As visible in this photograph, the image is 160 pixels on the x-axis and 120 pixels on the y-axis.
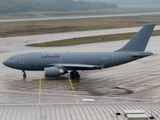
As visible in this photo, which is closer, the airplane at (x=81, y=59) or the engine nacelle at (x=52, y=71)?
the engine nacelle at (x=52, y=71)

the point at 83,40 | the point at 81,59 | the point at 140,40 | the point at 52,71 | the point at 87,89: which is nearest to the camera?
the point at 87,89

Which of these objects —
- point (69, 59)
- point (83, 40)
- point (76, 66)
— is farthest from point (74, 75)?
point (83, 40)

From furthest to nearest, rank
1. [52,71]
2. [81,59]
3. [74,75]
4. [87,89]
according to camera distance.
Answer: [81,59]
[74,75]
[52,71]
[87,89]

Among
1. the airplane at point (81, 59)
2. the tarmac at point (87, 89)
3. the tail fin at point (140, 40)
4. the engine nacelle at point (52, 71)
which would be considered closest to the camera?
the tarmac at point (87, 89)

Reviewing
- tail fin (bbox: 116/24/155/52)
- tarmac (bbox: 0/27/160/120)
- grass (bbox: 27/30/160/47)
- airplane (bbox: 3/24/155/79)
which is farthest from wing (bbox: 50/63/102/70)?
grass (bbox: 27/30/160/47)

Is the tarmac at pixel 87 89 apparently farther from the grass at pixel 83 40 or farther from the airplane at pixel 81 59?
the grass at pixel 83 40

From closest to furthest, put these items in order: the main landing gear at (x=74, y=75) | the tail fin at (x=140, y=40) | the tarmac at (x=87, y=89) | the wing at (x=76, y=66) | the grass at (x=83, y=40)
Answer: the tarmac at (x=87, y=89)
the wing at (x=76, y=66)
the main landing gear at (x=74, y=75)
the tail fin at (x=140, y=40)
the grass at (x=83, y=40)

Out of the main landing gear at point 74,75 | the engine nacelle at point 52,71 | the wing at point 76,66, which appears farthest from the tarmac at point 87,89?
the wing at point 76,66

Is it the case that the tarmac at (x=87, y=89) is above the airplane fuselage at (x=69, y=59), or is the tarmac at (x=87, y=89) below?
below

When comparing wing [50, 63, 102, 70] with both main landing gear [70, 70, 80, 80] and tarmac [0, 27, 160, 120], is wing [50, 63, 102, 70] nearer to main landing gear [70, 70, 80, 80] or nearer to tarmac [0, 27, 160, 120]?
main landing gear [70, 70, 80, 80]

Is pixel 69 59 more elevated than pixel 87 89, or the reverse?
pixel 69 59

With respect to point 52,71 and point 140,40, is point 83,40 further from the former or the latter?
point 52,71

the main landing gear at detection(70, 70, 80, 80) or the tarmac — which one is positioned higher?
the main landing gear at detection(70, 70, 80, 80)

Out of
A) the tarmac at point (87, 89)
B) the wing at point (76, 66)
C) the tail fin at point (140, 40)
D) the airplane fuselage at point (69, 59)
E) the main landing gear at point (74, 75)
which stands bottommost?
the tarmac at point (87, 89)
